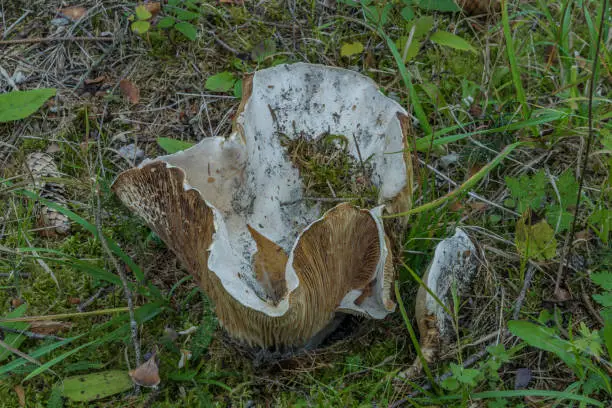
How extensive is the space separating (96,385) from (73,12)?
2618mm

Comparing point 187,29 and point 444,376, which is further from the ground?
point 187,29

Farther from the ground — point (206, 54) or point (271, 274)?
point (206, 54)

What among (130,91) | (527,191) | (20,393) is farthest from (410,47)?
(20,393)

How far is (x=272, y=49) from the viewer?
147 inches

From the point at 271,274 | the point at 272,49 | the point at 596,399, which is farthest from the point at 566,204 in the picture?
the point at 272,49

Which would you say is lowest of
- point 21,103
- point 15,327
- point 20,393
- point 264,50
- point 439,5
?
point 20,393

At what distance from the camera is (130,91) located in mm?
3730

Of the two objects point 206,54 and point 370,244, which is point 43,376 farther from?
point 206,54

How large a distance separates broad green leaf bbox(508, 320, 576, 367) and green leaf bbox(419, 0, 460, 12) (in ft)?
6.85

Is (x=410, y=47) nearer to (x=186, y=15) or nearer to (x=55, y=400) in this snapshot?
(x=186, y=15)

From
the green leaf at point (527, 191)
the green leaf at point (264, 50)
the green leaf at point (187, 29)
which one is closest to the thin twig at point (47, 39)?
the green leaf at point (187, 29)

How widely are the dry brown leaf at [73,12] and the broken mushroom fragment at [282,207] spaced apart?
70.2 inches

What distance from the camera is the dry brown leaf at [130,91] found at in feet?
12.2

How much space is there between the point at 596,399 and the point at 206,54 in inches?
114
